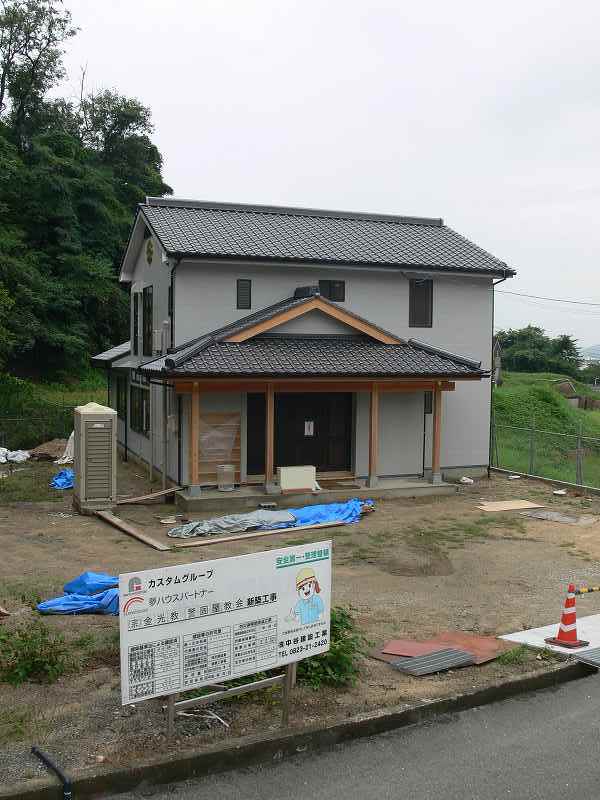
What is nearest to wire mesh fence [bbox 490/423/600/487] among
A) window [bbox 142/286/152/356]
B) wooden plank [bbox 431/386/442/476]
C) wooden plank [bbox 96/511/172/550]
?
wooden plank [bbox 431/386/442/476]

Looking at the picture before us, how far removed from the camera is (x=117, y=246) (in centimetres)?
4350

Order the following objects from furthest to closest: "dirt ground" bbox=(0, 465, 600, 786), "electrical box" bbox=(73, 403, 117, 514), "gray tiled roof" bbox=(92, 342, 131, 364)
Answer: "gray tiled roof" bbox=(92, 342, 131, 364) < "electrical box" bbox=(73, 403, 117, 514) < "dirt ground" bbox=(0, 465, 600, 786)

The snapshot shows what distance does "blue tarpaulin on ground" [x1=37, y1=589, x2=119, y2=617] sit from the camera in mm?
9289

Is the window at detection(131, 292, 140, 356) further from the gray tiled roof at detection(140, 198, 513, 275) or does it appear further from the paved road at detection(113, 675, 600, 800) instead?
the paved road at detection(113, 675, 600, 800)

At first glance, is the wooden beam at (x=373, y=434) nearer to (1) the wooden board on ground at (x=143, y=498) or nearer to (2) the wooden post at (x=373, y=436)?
(2) the wooden post at (x=373, y=436)

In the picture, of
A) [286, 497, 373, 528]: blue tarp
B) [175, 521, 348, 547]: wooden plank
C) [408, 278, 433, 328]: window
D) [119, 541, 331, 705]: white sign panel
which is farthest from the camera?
[408, 278, 433, 328]: window

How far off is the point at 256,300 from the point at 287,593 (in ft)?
47.6

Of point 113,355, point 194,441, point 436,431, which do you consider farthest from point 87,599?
point 113,355

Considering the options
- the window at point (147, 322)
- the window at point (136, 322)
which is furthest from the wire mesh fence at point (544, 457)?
the window at point (136, 322)

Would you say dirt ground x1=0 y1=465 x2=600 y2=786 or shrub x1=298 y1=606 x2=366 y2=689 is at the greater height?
shrub x1=298 y1=606 x2=366 y2=689

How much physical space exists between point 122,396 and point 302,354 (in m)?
9.40

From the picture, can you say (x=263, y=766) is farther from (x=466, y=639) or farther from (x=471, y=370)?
(x=471, y=370)

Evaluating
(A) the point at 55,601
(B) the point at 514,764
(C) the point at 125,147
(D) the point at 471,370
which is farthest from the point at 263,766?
(C) the point at 125,147

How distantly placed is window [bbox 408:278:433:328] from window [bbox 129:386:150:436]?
7636 millimetres
